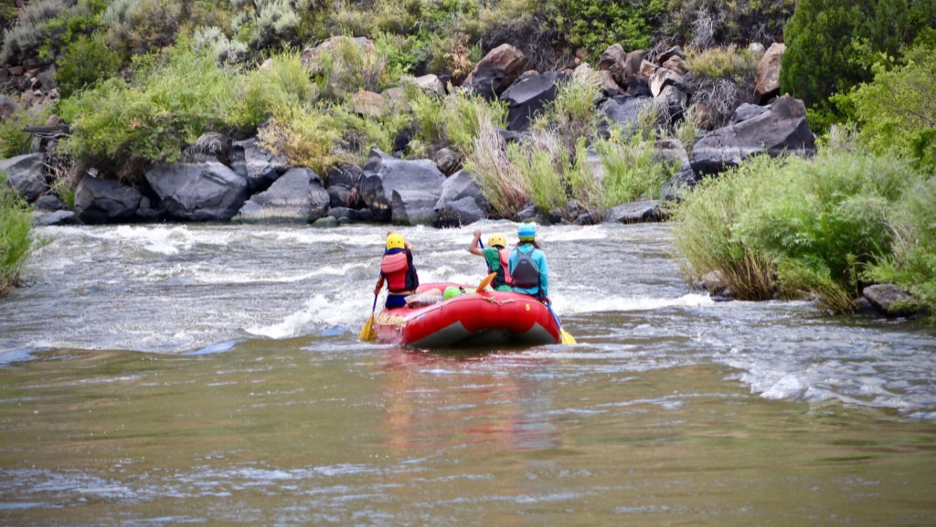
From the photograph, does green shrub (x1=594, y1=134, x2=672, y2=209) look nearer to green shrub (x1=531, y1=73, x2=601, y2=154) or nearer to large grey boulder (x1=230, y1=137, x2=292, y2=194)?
green shrub (x1=531, y1=73, x2=601, y2=154)

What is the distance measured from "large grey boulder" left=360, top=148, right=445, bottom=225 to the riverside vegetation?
4.08ft

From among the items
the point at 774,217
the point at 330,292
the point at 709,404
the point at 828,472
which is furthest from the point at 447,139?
the point at 828,472

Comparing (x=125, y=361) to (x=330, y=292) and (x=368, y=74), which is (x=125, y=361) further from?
(x=368, y=74)

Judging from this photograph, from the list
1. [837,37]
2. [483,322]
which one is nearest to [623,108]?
[837,37]

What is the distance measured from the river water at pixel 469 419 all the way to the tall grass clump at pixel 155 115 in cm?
1488

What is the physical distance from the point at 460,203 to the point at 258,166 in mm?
6287

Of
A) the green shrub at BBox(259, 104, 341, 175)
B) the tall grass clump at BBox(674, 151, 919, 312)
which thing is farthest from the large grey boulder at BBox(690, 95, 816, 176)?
the green shrub at BBox(259, 104, 341, 175)

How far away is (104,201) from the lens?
88.2 ft

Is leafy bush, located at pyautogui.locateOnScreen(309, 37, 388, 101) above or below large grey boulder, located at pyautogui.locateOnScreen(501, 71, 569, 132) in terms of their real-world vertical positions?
above

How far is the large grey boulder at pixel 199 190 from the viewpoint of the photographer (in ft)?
87.1

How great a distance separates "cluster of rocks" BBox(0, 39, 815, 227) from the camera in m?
22.6

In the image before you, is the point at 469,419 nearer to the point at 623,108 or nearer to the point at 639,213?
the point at 639,213

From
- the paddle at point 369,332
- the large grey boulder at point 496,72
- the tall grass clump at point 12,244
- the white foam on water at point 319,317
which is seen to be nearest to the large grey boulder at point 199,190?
the large grey boulder at point 496,72

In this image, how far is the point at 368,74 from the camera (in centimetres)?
3316
